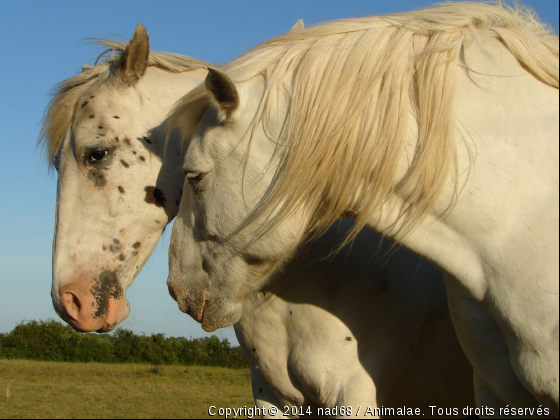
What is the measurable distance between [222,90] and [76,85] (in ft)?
4.93

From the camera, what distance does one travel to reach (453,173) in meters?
1.80

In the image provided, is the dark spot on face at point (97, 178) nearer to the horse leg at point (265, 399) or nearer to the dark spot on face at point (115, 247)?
the dark spot on face at point (115, 247)

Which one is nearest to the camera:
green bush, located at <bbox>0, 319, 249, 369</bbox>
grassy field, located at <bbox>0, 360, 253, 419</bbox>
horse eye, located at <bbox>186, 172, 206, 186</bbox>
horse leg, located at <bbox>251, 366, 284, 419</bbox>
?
horse eye, located at <bbox>186, 172, 206, 186</bbox>

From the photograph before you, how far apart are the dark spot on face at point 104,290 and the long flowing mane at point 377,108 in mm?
1049

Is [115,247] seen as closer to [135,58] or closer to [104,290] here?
[104,290]

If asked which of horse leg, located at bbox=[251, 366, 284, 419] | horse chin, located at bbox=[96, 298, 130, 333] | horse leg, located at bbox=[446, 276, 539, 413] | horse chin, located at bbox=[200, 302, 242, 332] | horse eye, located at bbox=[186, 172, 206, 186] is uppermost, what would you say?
horse eye, located at bbox=[186, 172, 206, 186]

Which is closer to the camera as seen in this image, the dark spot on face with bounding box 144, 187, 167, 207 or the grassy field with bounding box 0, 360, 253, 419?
the dark spot on face with bounding box 144, 187, 167, 207

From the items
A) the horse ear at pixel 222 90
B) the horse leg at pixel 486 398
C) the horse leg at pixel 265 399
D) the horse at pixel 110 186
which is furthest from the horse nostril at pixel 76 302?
the horse leg at pixel 486 398

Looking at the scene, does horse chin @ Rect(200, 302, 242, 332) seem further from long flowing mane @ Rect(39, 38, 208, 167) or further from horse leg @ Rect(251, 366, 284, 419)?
long flowing mane @ Rect(39, 38, 208, 167)

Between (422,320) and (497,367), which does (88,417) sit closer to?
(422,320)

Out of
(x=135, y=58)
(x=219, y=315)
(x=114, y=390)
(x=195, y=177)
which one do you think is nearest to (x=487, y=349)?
(x=219, y=315)

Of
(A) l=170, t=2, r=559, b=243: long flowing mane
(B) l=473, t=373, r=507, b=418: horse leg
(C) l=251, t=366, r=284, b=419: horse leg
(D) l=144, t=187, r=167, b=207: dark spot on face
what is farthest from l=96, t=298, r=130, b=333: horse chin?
(B) l=473, t=373, r=507, b=418: horse leg

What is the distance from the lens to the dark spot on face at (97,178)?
270 cm

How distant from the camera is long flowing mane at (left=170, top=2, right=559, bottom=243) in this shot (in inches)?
71.7
